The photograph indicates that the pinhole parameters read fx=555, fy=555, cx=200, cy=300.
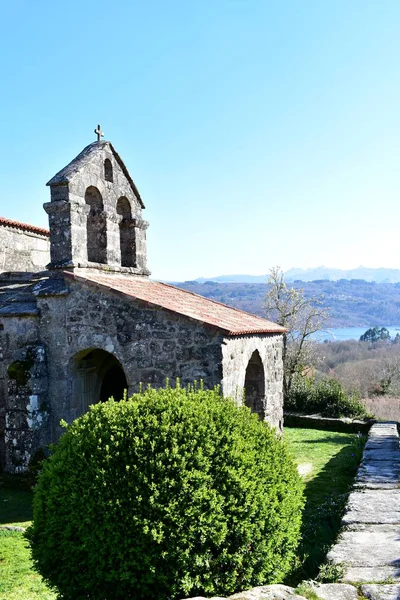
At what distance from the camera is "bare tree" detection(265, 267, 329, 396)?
777 inches

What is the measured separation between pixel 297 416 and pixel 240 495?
471 inches

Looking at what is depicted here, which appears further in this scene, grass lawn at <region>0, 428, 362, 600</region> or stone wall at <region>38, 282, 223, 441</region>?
stone wall at <region>38, 282, 223, 441</region>

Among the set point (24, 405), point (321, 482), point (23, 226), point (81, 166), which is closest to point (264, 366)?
point (321, 482)

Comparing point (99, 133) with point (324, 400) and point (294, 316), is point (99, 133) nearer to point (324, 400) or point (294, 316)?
point (324, 400)

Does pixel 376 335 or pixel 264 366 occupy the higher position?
pixel 376 335

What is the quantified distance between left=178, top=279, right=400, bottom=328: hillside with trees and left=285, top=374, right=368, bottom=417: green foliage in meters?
37.7

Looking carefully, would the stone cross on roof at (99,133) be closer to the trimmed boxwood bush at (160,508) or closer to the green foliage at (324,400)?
the trimmed boxwood bush at (160,508)

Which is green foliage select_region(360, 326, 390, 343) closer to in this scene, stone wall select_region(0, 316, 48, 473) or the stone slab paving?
stone wall select_region(0, 316, 48, 473)

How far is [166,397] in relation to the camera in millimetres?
4312

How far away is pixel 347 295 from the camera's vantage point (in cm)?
7381

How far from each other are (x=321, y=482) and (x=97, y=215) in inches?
233

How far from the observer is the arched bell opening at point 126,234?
10.6 meters

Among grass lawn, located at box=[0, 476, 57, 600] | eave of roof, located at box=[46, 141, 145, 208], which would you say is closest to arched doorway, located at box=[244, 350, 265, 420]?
eave of roof, located at box=[46, 141, 145, 208]

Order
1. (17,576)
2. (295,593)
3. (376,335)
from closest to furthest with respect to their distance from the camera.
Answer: (295,593), (17,576), (376,335)
